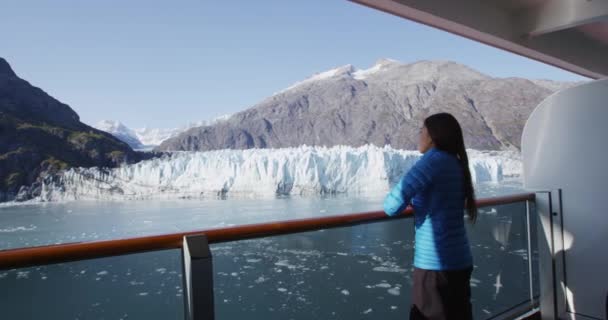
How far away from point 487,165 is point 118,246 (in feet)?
78.6

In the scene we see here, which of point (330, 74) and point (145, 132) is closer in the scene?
point (145, 132)

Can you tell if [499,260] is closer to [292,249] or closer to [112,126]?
[292,249]

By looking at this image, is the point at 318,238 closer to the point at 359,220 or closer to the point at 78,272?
the point at 359,220

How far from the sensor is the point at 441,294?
3.51 ft

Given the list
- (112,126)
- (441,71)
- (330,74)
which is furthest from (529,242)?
(330,74)

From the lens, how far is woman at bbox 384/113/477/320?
102 centimetres

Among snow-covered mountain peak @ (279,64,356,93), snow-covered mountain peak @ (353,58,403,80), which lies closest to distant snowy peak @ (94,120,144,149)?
snow-covered mountain peak @ (279,64,356,93)

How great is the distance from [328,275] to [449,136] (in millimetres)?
591

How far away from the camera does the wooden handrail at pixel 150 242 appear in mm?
764

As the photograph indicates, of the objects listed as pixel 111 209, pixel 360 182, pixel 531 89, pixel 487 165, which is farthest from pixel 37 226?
pixel 531 89

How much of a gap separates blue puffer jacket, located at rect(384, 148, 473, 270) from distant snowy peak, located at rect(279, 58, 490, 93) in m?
65.9

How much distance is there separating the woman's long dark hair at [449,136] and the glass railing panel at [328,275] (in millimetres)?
374

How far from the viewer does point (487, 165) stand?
22438 mm

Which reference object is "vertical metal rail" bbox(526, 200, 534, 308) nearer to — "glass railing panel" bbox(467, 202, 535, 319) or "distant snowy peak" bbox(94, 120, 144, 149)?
"glass railing panel" bbox(467, 202, 535, 319)
